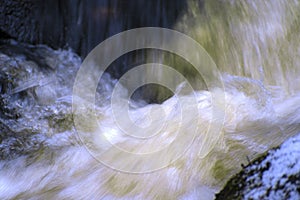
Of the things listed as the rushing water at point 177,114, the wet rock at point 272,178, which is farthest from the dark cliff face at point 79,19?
the wet rock at point 272,178

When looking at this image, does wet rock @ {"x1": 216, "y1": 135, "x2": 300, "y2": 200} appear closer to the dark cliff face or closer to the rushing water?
the rushing water

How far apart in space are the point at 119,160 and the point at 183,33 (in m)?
2.07

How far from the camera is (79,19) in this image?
533cm

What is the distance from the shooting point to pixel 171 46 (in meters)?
5.46

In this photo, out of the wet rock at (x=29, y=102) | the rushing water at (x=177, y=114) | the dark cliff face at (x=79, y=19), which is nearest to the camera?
the rushing water at (x=177, y=114)

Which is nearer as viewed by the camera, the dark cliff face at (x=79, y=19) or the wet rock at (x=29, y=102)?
the wet rock at (x=29, y=102)

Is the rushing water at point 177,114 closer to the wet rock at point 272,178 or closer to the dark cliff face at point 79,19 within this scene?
the dark cliff face at point 79,19

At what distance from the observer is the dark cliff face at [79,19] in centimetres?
520

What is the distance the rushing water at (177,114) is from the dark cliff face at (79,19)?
18cm

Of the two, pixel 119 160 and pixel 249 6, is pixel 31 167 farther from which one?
pixel 249 6

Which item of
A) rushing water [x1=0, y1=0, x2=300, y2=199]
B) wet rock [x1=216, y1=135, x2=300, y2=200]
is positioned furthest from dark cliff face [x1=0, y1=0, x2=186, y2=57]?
wet rock [x1=216, y1=135, x2=300, y2=200]

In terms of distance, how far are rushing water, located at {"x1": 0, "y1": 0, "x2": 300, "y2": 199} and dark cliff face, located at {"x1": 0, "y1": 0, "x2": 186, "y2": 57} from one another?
0.18m

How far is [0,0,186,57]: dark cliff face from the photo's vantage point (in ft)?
17.1

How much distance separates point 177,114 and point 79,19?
186 cm
